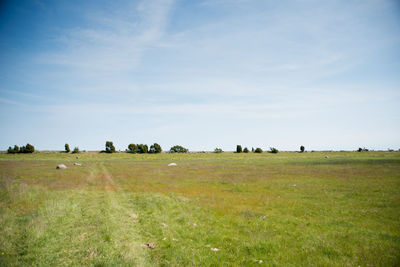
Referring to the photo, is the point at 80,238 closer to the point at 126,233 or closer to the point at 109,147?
the point at 126,233

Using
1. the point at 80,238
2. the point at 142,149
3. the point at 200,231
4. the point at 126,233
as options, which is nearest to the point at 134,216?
the point at 126,233

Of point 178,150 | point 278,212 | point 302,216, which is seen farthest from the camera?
point 178,150

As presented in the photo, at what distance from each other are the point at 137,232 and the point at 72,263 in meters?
3.66

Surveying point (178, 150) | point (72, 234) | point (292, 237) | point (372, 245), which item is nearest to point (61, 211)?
point (72, 234)

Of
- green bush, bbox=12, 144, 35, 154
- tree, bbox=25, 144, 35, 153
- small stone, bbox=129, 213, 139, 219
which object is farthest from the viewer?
tree, bbox=25, 144, 35, 153

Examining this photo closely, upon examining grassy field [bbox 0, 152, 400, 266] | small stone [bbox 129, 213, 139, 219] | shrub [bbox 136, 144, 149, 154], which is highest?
shrub [bbox 136, 144, 149, 154]

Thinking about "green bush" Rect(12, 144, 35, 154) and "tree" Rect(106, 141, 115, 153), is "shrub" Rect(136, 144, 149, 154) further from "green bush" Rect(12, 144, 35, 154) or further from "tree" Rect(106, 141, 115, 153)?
"green bush" Rect(12, 144, 35, 154)

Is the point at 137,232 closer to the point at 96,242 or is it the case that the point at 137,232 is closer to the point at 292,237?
the point at 96,242

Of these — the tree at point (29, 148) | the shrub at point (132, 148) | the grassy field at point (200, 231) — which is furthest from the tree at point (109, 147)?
the grassy field at point (200, 231)

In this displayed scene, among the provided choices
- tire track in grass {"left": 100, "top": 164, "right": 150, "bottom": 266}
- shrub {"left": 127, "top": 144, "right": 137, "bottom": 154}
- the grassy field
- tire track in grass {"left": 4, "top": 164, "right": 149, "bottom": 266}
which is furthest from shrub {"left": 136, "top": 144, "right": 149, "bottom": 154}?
tire track in grass {"left": 4, "top": 164, "right": 149, "bottom": 266}

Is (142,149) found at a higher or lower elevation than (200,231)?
higher

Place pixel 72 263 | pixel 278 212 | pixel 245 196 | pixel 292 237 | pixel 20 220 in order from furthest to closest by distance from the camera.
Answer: pixel 245 196
pixel 278 212
pixel 20 220
pixel 292 237
pixel 72 263

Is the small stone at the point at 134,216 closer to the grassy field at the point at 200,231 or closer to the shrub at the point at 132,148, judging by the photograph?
the grassy field at the point at 200,231

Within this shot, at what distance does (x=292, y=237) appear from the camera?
10.9 metres
